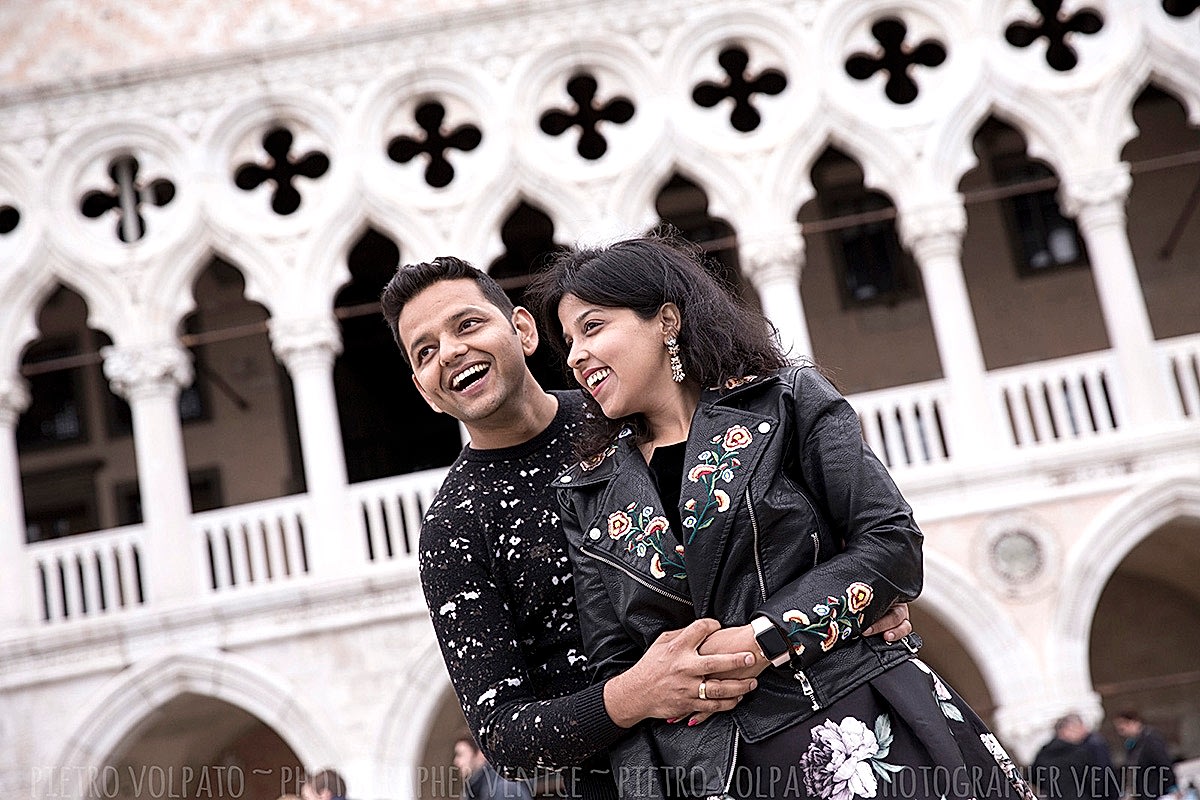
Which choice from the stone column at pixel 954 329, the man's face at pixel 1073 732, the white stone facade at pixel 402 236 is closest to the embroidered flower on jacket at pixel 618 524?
the man's face at pixel 1073 732

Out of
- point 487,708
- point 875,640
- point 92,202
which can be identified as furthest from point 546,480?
point 92,202

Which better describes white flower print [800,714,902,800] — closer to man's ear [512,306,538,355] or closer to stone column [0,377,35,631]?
man's ear [512,306,538,355]

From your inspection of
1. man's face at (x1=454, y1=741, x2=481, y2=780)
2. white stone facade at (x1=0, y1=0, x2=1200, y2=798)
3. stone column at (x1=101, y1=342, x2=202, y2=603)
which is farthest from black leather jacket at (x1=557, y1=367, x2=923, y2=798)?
stone column at (x1=101, y1=342, x2=202, y2=603)

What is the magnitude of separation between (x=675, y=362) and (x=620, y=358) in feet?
0.33

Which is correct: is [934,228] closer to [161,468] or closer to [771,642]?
[161,468]

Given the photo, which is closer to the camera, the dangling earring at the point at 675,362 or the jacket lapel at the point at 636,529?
the jacket lapel at the point at 636,529

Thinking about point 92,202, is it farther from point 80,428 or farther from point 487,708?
point 487,708

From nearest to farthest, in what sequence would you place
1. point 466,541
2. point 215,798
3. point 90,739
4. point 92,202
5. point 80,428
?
point 466,541 < point 90,739 < point 92,202 < point 215,798 < point 80,428

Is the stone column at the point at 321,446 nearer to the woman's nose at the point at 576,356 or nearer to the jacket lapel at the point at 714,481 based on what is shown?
the woman's nose at the point at 576,356

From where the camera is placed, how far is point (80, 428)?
656 inches

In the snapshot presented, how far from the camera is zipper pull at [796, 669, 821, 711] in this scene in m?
2.31

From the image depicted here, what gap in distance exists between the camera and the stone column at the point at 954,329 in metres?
12.2

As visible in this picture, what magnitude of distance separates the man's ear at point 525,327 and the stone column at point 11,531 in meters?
10.4

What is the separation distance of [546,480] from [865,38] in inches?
421
